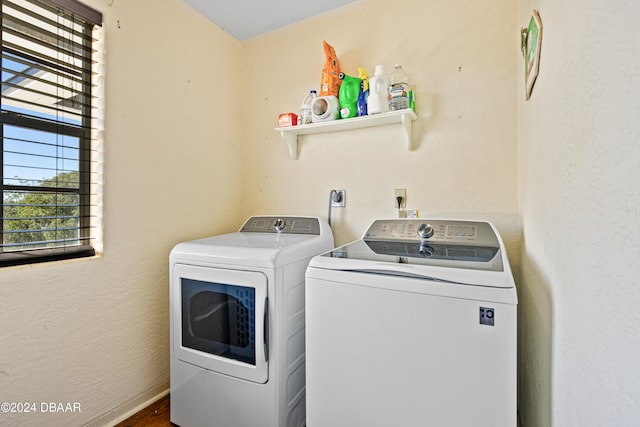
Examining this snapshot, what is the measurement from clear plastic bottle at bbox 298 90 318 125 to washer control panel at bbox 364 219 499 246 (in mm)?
805

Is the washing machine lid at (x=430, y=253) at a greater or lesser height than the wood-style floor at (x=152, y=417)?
greater

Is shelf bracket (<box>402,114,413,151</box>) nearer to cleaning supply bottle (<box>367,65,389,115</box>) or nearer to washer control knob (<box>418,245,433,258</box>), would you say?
cleaning supply bottle (<box>367,65,389,115</box>)

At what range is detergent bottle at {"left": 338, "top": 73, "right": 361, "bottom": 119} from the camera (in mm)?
1746

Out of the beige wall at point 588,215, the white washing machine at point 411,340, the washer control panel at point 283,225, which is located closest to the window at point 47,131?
the washer control panel at point 283,225

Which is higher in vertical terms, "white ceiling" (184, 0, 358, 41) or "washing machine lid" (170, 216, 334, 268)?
"white ceiling" (184, 0, 358, 41)

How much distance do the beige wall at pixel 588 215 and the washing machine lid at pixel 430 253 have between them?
0.53ft

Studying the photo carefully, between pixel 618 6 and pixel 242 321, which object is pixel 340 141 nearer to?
pixel 242 321

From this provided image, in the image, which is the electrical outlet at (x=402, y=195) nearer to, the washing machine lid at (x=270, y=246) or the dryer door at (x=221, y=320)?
the washing machine lid at (x=270, y=246)

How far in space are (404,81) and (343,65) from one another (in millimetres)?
480

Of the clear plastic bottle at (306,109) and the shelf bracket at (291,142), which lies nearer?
the clear plastic bottle at (306,109)

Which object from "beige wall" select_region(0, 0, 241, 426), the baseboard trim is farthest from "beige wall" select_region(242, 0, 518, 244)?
the baseboard trim

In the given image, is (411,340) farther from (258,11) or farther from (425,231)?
(258,11)

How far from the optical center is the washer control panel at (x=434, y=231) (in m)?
1.36

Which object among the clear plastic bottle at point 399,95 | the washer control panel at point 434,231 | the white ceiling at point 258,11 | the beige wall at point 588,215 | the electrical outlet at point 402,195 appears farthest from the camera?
the white ceiling at point 258,11
